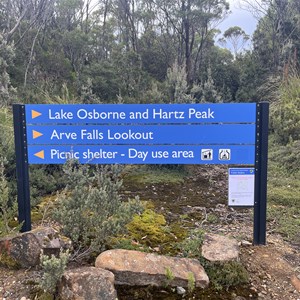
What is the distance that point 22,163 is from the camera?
3.12 meters

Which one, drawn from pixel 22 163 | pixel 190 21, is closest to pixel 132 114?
pixel 22 163

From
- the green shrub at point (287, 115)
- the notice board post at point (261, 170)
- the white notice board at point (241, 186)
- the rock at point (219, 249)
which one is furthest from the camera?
the green shrub at point (287, 115)

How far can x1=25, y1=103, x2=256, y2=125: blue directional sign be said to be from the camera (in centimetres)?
296

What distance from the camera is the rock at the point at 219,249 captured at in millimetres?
2611

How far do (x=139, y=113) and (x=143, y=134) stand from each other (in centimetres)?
17

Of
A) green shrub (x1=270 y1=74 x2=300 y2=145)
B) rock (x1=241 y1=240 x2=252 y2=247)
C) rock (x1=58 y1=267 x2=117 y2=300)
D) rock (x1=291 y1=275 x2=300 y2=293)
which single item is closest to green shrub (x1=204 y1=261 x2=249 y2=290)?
rock (x1=291 y1=275 x2=300 y2=293)

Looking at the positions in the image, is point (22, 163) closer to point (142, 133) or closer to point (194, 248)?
point (142, 133)

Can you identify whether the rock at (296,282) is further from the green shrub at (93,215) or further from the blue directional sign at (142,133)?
the green shrub at (93,215)

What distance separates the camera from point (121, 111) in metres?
3.02

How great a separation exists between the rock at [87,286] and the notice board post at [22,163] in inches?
44.5

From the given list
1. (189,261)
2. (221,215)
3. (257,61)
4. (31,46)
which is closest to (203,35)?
(257,61)

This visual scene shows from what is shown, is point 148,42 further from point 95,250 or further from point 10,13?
point 95,250

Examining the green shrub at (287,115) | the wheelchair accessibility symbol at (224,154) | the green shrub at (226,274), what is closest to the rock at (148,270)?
the green shrub at (226,274)

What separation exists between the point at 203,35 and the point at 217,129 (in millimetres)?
20475
